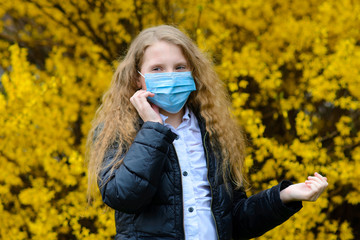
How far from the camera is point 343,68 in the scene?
2.85m

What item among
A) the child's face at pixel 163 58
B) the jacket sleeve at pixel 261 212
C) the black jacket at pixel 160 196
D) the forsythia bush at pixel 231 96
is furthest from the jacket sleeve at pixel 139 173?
the forsythia bush at pixel 231 96

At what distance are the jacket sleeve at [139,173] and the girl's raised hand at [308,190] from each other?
546 millimetres

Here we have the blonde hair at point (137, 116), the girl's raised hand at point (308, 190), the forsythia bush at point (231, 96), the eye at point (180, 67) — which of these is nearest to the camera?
the girl's raised hand at point (308, 190)

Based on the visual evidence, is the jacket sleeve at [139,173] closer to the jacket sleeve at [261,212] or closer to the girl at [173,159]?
the girl at [173,159]

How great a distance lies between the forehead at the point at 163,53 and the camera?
5.60 feet

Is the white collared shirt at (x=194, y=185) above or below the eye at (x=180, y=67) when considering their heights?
below

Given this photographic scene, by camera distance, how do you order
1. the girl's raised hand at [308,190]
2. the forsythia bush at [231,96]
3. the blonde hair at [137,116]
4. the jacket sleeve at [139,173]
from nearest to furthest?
the jacket sleeve at [139,173], the girl's raised hand at [308,190], the blonde hair at [137,116], the forsythia bush at [231,96]

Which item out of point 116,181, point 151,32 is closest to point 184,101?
point 151,32

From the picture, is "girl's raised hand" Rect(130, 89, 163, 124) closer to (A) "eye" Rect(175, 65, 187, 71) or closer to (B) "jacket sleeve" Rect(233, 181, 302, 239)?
(A) "eye" Rect(175, 65, 187, 71)

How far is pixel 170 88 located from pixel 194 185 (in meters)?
0.44

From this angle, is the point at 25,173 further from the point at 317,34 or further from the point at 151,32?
the point at 317,34

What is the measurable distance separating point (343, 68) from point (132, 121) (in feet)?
6.12

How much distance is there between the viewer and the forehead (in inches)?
67.2

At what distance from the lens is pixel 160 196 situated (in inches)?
60.4
